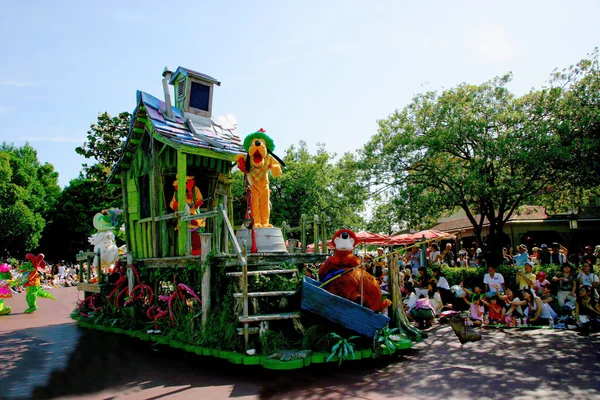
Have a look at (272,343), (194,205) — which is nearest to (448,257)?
(194,205)

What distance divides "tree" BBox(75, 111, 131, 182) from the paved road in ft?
35.8

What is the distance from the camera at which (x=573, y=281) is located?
11.4m

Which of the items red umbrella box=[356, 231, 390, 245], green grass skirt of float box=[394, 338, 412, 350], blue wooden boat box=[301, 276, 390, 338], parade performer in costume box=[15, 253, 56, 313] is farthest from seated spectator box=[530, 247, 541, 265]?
parade performer in costume box=[15, 253, 56, 313]

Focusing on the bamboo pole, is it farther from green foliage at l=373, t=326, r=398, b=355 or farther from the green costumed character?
the green costumed character

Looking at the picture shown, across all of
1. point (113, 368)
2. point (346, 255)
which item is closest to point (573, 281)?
point (346, 255)

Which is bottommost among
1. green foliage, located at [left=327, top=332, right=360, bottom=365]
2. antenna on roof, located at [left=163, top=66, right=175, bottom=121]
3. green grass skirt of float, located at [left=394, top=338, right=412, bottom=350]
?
green grass skirt of float, located at [left=394, top=338, right=412, bottom=350]

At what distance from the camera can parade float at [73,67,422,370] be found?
7984 mm

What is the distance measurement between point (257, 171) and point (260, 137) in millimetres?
833

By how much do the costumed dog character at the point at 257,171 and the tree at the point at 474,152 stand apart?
820cm

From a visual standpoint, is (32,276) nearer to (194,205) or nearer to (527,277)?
(194,205)

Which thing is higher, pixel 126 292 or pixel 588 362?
pixel 126 292

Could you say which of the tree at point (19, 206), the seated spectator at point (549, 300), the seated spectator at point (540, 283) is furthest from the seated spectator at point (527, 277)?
the tree at point (19, 206)

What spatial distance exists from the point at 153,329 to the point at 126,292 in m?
2.41

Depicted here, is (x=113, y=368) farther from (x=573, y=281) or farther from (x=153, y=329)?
(x=573, y=281)
